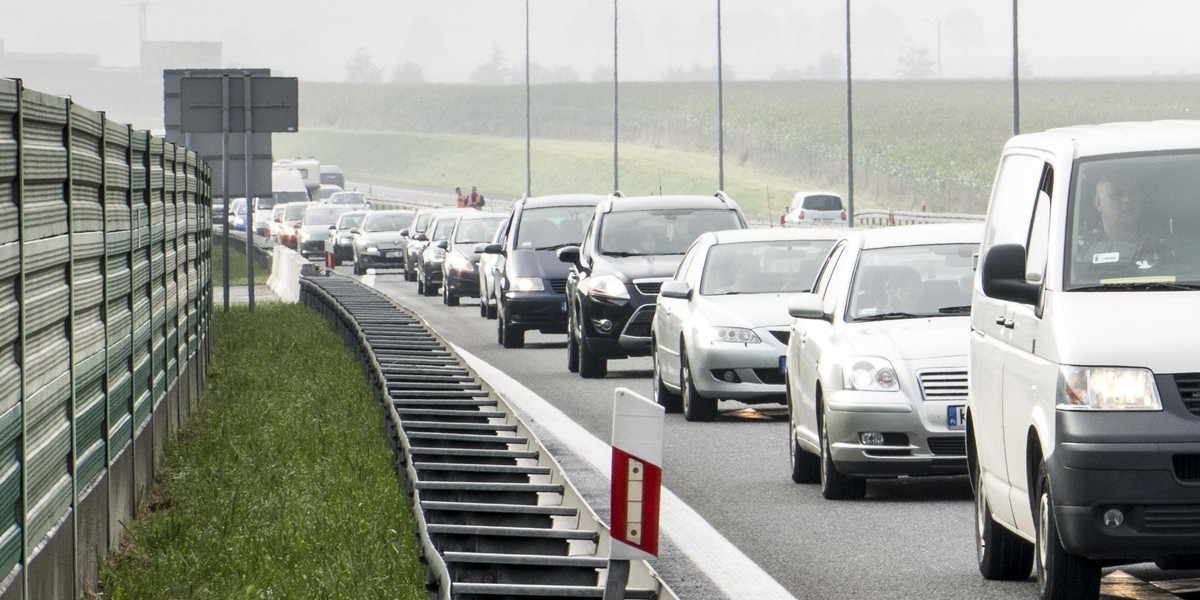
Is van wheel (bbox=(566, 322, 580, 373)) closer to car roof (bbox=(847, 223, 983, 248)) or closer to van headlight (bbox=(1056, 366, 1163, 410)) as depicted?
car roof (bbox=(847, 223, 983, 248))

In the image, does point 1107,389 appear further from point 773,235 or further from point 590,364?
point 590,364

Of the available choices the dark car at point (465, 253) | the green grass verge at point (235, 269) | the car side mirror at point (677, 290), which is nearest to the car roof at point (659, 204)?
the car side mirror at point (677, 290)

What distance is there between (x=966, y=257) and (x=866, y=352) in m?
1.64

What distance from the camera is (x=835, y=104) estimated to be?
170 meters

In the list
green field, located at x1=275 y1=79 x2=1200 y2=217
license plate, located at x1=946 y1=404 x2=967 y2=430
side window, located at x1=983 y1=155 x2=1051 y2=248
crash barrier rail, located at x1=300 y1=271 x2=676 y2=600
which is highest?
green field, located at x1=275 y1=79 x2=1200 y2=217

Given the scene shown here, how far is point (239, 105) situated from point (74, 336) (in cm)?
2472

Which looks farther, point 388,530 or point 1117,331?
point 388,530

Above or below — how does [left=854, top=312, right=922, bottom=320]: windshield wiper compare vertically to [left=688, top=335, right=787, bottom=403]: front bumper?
above

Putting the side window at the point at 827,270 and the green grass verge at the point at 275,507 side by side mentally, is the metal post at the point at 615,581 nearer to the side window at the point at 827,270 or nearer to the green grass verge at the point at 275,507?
the green grass verge at the point at 275,507

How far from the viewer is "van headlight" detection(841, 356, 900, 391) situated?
465 inches

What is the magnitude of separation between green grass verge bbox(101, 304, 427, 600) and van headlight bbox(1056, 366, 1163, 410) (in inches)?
94.9

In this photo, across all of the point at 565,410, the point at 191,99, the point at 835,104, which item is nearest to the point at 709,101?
the point at 835,104

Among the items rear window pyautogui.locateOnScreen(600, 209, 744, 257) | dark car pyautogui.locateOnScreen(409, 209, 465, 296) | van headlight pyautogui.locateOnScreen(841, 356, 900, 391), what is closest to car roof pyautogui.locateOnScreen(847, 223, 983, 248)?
van headlight pyautogui.locateOnScreen(841, 356, 900, 391)

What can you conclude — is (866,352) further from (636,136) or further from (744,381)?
(636,136)
